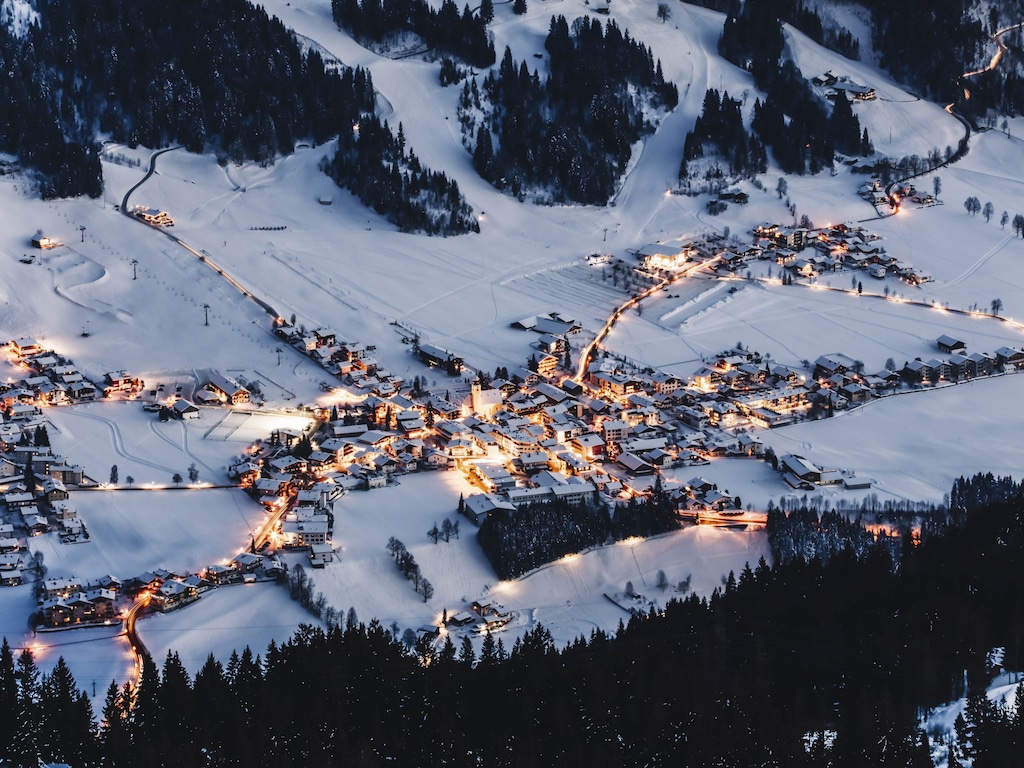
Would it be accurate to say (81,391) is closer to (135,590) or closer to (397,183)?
(135,590)

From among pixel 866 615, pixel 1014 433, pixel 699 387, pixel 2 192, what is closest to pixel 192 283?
pixel 2 192

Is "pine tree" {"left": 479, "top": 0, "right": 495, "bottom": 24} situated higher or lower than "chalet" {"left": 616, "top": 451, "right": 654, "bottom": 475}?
higher

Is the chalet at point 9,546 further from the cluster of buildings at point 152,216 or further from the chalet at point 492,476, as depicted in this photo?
the cluster of buildings at point 152,216

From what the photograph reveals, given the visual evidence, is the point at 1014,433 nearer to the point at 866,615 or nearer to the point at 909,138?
the point at 866,615

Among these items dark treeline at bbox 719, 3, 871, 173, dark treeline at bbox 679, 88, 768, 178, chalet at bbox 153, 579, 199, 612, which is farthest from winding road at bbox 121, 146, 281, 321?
dark treeline at bbox 719, 3, 871, 173

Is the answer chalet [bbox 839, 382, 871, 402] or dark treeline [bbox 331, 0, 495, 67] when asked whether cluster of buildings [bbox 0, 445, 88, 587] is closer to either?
chalet [bbox 839, 382, 871, 402]

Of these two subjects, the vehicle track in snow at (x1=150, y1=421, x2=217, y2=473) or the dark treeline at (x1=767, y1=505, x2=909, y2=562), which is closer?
the dark treeline at (x1=767, y1=505, x2=909, y2=562)

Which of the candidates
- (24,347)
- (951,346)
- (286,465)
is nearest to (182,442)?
(286,465)
